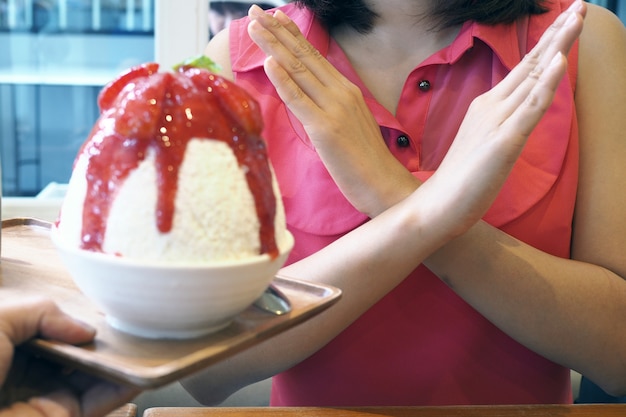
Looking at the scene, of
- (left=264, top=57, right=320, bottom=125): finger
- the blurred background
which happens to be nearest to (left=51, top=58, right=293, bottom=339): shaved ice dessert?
(left=264, top=57, right=320, bottom=125): finger

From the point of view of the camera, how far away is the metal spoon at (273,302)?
645 mm

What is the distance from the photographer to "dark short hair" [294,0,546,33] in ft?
4.18

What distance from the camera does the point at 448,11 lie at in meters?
1.28

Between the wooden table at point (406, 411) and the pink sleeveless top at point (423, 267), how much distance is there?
9.4 inches

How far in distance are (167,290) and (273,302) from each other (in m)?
0.13

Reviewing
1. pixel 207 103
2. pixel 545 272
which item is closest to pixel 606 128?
pixel 545 272

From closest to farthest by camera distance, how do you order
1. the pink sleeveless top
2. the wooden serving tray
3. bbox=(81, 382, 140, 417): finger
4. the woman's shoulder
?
the wooden serving tray → bbox=(81, 382, 140, 417): finger → the pink sleeveless top → the woman's shoulder

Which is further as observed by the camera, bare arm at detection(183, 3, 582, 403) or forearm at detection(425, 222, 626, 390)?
forearm at detection(425, 222, 626, 390)

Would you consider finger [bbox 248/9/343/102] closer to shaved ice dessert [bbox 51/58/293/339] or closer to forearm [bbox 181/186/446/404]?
forearm [bbox 181/186/446/404]

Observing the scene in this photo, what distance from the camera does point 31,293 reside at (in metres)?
0.69

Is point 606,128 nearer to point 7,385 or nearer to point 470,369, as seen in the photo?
point 470,369

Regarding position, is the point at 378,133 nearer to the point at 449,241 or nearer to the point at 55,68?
the point at 449,241

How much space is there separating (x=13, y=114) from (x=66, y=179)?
313 mm

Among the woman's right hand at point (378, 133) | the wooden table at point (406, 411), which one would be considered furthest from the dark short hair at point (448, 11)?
the wooden table at point (406, 411)
